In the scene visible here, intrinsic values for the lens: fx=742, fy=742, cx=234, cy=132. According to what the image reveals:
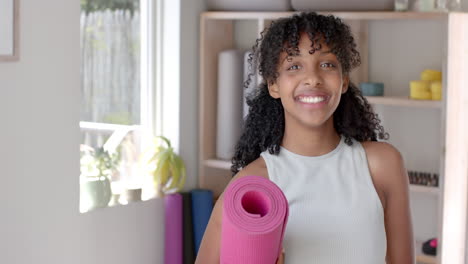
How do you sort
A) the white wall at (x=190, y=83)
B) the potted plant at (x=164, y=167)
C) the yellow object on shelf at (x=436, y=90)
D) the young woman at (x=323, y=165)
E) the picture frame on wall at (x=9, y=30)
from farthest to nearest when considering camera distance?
the white wall at (x=190, y=83) < the potted plant at (x=164, y=167) < the yellow object on shelf at (x=436, y=90) < the picture frame on wall at (x=9, y=30) < the young woman at (x=323, y=165)

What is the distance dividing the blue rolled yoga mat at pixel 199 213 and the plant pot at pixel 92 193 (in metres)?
0.49

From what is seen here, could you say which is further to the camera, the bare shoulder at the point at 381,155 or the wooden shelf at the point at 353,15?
the wooden shelf at the point at 353,15

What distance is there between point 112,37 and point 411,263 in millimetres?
2043

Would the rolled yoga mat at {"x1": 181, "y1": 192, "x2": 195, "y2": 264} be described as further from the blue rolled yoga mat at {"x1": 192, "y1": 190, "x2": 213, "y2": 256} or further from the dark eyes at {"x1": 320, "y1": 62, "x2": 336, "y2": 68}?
the dark eyes at {"x1": 320, "y1": 62, "x2": 336, "y2": 68}

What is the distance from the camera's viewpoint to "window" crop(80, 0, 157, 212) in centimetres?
303

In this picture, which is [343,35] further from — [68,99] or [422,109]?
[422,109]

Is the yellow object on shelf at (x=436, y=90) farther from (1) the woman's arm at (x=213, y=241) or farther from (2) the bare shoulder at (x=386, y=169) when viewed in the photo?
(1) the woman's arm at (x=213, y=241)

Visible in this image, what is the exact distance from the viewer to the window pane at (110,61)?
3084mm

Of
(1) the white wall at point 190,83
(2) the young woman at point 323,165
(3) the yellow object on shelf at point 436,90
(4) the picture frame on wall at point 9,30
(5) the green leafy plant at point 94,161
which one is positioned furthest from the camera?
(1) the white wall at point 190,83

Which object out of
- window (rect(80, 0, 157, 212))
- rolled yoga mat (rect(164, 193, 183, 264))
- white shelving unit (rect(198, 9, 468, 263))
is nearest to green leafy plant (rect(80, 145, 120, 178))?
window (rect(80, 0, 157, 212))

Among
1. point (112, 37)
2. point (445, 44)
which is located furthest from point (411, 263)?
point (112, 37)

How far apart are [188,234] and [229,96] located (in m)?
0.66

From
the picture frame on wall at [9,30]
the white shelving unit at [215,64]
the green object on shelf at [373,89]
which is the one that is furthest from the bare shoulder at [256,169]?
the green object on shelf at [373,89]

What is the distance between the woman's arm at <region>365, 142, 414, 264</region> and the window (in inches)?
66.6
